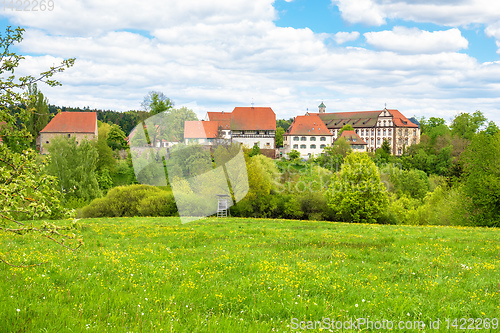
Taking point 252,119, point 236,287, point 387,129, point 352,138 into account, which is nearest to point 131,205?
point 236,287

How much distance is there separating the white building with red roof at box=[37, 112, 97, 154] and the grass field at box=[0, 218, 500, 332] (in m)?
99.4

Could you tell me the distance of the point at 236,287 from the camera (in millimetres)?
8211

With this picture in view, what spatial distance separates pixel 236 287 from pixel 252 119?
11763cm

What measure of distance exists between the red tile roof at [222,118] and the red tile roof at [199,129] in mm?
3846

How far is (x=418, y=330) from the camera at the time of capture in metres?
6.32

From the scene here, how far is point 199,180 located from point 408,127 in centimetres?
12774

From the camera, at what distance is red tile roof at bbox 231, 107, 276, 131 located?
12338cm

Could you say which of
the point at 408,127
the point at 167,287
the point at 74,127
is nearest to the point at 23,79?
the point at 167,287

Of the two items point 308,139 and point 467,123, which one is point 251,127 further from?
point 467,123

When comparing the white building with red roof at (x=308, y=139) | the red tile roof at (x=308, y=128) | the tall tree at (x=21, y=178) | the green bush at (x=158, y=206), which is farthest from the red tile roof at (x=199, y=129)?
the tall tree at (x=21, y=178)

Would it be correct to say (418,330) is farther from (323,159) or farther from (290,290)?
(323,159)

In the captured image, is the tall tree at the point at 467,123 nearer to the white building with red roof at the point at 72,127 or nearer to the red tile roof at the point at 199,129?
the red tile roof at the point at 199,129

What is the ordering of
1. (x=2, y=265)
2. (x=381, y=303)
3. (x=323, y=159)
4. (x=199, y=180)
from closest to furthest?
(x=381, y=303) < (x=2, y=265) < (x=199, y=180) < (x=323, y=159)

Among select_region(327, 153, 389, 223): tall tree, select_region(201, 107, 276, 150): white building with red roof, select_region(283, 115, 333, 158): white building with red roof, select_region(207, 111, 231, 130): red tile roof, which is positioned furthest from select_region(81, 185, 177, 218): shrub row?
select_region(283, 115, 333, 158): white building with red roof
